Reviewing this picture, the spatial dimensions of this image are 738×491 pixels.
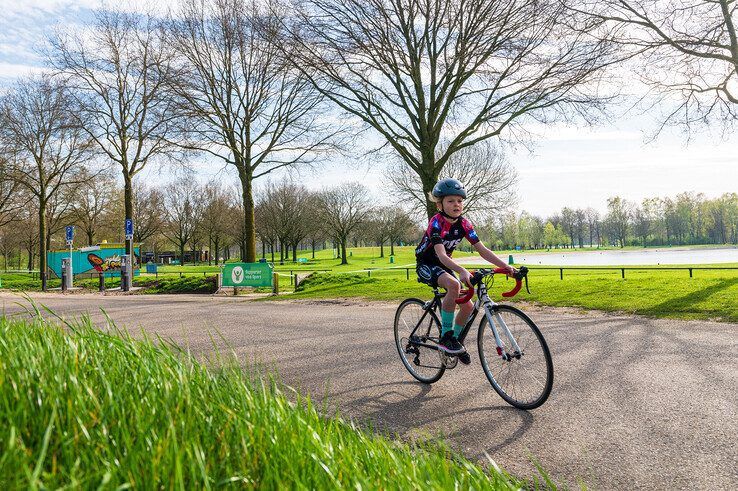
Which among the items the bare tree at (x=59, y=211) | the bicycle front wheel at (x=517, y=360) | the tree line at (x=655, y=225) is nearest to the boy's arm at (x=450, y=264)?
the bicycle front wheel at (x=517, y=360)

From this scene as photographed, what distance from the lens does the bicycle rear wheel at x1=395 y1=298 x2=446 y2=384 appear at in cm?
523

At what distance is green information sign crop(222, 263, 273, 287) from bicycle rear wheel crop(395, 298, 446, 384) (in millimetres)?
15740

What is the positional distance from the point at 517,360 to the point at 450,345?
2.55ft

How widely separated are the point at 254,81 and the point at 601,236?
134156 millimetres

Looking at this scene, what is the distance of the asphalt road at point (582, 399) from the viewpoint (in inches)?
123

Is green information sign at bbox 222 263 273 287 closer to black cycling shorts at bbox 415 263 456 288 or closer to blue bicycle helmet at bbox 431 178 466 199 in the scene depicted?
black cycling shorts at bbox 415 263 456 288

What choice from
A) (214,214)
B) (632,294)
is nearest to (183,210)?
(214,214)

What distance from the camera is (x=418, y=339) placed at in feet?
17.8

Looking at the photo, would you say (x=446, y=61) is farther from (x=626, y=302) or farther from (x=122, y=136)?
(x=122, y=136)


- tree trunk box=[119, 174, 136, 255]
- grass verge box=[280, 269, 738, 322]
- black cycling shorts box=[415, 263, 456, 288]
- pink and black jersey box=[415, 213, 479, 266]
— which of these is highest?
tree trunk box=[119, 174, 136, 255]

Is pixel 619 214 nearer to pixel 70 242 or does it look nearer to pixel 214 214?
pixel 214 214

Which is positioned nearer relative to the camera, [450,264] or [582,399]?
[582,399]

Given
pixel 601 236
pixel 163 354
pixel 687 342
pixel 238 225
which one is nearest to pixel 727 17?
pixel 687 342

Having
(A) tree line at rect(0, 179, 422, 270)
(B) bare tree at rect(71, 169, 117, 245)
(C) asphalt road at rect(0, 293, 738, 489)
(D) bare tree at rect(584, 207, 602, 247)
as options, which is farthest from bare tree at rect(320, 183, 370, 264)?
(D) bare tree at rect(584, 207, 602, 247)
